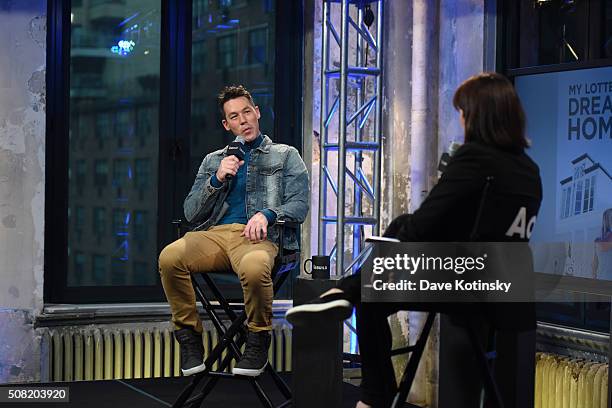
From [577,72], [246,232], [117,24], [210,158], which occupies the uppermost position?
[117,24]

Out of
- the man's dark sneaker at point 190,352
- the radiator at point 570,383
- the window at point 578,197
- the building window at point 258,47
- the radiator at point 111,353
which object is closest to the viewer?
the man's dark sneaker at point 190,352

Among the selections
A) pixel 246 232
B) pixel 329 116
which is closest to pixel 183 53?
pixel 329 116

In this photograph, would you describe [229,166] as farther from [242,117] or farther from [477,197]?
[477,197]

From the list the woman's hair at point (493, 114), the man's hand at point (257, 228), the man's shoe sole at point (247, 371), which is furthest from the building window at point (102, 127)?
the woman's hair at point (493, 114)

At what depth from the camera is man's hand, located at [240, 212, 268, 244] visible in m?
4.36

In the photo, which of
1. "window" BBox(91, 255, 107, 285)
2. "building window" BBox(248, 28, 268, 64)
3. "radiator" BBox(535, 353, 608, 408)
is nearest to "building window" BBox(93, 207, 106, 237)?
"window" BBox(91, 255, 107, 285)

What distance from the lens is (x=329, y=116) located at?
5.71 m

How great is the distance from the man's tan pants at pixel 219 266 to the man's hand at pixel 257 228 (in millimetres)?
54

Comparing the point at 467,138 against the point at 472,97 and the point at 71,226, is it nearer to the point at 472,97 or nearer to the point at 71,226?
the point at 472,97

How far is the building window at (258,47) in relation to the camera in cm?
649

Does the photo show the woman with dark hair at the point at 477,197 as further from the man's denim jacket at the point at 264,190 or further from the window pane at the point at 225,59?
the window pane at the point at 225,59

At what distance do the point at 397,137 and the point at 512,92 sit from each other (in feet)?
9.27

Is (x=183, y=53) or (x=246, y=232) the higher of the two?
(x=183, y=53)

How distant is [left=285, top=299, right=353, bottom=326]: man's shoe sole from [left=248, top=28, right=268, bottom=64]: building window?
12.2ft
